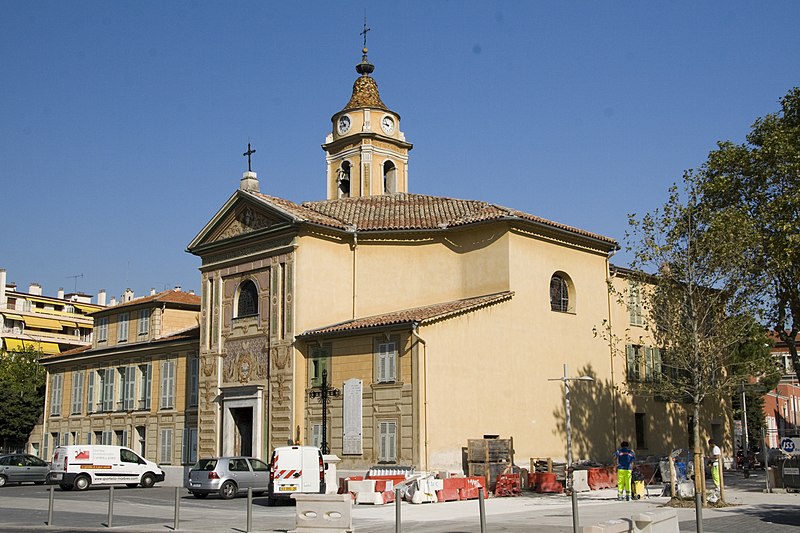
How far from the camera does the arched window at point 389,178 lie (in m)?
42.0

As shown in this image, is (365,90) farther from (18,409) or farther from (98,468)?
(18,409)

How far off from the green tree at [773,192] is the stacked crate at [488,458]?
32.1ft

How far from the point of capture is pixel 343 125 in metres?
42.1

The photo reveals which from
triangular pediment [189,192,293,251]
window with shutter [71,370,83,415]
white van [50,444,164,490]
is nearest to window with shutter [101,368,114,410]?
window with shutter [71,370,83,415]

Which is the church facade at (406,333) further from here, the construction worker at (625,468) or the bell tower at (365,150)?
the construction worker at (625,468)

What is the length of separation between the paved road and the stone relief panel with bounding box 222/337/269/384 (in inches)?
252

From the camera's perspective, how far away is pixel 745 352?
41406 mm

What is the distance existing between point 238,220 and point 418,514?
58.1 feet

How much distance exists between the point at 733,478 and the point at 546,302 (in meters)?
9.85

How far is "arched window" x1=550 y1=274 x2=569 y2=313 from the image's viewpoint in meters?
33.8

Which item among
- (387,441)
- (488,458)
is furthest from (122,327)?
(488,458)

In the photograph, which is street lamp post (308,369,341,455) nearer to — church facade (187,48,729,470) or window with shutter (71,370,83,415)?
church facade (187,48,729,470)

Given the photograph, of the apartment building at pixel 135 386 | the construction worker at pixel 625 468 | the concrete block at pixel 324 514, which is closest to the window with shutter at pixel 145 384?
the apartment building at pixel 135 386

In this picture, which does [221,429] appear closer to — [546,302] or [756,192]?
[546,302]
